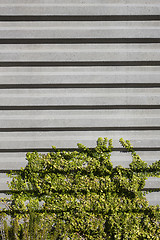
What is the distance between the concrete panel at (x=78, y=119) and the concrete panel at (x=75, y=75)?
1.31ft

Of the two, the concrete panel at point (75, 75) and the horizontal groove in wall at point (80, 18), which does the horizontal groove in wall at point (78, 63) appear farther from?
the horizontal groove in wall at point (80, 18)

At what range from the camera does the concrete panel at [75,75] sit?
280 centimetres

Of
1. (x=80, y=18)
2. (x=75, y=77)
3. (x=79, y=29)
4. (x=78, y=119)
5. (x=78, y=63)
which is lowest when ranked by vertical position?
(x=78, y=119)

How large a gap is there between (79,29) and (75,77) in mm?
641

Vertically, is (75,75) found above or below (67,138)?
above

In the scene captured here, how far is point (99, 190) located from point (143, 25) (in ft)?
7.46

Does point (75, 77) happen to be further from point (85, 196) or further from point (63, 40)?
point (85, 196)

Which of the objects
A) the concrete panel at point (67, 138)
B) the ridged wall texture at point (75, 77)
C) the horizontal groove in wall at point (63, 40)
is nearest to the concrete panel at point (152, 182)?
the ridged wall texture at point (75, 77)

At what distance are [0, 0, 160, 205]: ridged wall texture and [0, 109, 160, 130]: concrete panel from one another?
0.04 feet

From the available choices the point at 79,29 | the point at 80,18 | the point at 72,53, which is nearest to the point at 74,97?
the point at 72,53

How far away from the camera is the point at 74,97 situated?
2.80 meters
